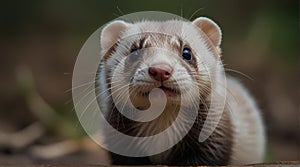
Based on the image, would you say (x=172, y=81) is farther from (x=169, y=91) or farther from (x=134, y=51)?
(x=134, y=51)

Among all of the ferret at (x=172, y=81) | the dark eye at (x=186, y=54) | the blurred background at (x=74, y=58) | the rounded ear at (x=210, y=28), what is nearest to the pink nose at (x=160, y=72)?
the ferret at (x=172, y=81)

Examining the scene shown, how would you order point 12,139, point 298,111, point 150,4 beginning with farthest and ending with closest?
point 150,4 → point 298,111 → point 12,139

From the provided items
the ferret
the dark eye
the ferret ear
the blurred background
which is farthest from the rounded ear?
the blurred background

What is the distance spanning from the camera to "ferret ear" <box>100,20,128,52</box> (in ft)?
12.4

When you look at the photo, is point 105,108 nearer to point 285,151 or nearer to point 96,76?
point 96,76

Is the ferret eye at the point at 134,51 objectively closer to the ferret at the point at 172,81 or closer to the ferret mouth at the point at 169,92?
the ferret at the point at 172,81

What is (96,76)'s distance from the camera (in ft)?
12.6

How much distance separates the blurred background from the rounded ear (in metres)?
2.05

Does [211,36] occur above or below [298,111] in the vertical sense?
above

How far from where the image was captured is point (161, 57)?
323 cm

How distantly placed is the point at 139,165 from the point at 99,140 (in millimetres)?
475

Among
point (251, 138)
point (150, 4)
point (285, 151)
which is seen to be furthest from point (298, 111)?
point (251, 138)

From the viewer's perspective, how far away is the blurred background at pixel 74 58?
19.9ft

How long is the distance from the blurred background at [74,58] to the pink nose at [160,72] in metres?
2.48
